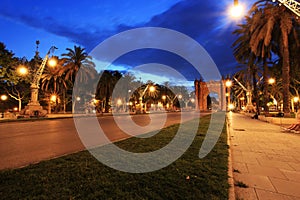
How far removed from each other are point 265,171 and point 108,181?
3687 millimetres

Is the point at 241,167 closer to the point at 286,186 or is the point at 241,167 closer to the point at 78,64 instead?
the point at 286,186

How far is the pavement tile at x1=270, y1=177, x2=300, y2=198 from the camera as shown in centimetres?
350

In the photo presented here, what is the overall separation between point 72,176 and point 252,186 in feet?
11.7

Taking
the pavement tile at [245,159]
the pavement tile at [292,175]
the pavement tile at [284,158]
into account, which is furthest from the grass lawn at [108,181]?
the pavement tile at [284,158]

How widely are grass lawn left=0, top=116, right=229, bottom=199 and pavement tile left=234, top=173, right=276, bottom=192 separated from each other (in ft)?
1.13

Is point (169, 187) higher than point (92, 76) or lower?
lower

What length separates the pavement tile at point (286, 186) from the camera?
3497 mm

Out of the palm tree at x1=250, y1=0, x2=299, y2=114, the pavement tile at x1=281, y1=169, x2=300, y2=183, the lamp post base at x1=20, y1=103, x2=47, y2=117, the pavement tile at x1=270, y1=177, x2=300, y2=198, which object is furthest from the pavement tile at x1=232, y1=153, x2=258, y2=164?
the lamp post base at x1=20, y1=103, x2=47, y2=117

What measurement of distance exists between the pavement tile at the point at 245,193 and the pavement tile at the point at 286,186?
54 cm

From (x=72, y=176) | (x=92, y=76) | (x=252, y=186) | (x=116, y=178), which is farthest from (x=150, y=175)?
(x=92, y=76)

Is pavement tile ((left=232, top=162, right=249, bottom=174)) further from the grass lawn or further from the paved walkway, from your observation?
the grass lawn

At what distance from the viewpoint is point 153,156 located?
5.59 meters

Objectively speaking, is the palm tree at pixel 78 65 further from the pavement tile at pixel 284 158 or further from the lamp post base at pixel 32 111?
the pavement tile at pixel 284 158

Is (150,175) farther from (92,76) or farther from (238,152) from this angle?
(92,76)
